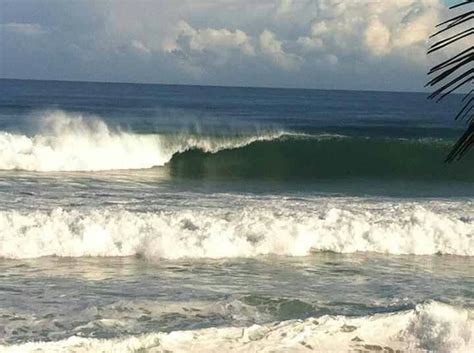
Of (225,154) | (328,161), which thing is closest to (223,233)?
(328,161)

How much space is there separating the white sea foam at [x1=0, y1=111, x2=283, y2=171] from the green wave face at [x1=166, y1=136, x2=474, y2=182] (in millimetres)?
610

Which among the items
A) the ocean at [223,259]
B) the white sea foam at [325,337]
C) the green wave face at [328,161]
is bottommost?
the white sea foam at [325,337]

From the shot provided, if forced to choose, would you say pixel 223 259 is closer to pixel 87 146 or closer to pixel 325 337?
pixel 325 337

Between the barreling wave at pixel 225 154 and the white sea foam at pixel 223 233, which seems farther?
the barreling wave at pixel 225 154

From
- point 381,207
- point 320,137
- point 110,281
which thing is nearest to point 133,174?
point 381,207

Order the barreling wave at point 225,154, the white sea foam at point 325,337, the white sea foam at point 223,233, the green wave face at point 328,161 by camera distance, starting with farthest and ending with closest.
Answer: the green wave face at point 328,161
the barreling wave at point 225,154
the white sea foam at point 223,233
the white sea foam at point 325,337

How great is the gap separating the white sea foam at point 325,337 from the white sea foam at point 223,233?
11.9 ft

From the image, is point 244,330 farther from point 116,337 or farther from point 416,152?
point 416,152

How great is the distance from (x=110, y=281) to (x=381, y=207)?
656 cm

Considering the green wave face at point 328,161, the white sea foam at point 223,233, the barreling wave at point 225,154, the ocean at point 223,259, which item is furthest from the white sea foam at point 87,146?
the white sea foam at point 223,233

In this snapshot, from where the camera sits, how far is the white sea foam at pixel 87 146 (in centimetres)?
1977

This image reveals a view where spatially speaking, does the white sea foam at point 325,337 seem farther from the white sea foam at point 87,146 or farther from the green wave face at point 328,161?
the white sea foam at point 87,146

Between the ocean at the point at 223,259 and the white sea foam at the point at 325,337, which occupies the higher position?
the ocean at the point at 223,259

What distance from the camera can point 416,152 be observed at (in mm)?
26172
